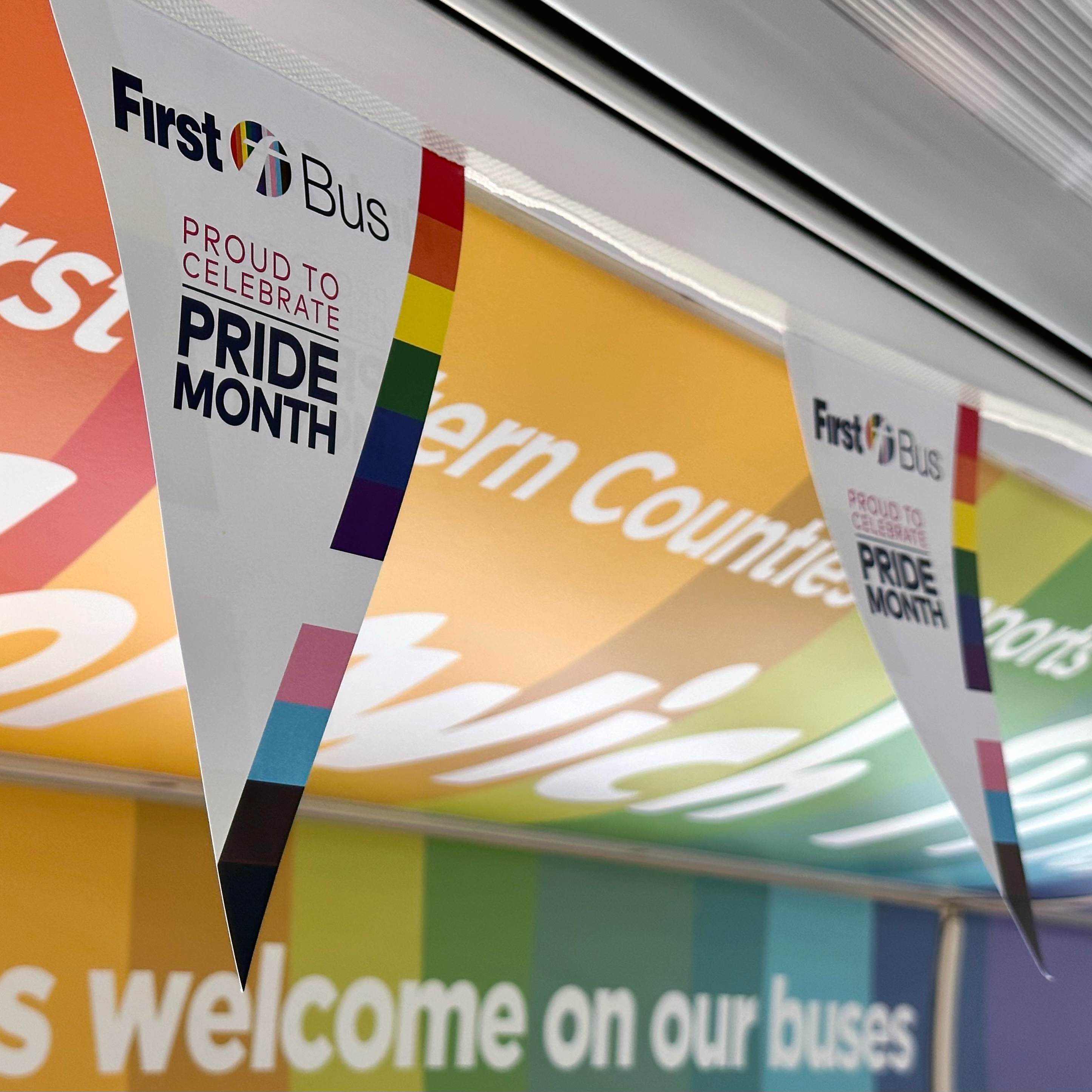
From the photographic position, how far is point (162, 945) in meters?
1.53

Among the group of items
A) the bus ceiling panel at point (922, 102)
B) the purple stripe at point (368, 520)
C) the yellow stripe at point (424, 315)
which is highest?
the bus ceiling panel at point (922, 102)

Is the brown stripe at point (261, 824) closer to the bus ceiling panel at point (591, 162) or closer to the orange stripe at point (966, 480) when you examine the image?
the bus ceiling panel at point (591, 162)

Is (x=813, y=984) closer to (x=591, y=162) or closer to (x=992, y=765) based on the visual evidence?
(x=992, y=765)

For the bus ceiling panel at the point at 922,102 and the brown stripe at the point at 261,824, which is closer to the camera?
the brown stripe at the point at 261,824

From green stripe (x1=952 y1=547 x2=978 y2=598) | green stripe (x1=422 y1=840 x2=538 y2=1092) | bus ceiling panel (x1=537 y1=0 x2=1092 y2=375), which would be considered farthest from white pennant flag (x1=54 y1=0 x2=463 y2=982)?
green stripe (x1=422 y1=840 x2=538 y2=1092)

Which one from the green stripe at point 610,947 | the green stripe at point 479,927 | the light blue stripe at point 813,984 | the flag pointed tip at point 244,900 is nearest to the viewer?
the flag pointed tip at point 244,900

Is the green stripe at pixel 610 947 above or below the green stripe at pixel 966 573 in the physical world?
below

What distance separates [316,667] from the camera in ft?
1.89

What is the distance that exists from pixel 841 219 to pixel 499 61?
13.1 inches

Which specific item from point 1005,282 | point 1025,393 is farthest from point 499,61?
point 1025,393

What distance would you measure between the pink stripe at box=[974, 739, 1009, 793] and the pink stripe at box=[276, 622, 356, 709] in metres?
0.62

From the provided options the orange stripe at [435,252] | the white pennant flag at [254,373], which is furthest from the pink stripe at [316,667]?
the orange stripe at [435,252]

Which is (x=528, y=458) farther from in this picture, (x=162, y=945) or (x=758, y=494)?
(x=162, y=945)

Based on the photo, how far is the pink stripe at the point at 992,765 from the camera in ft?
3.21
